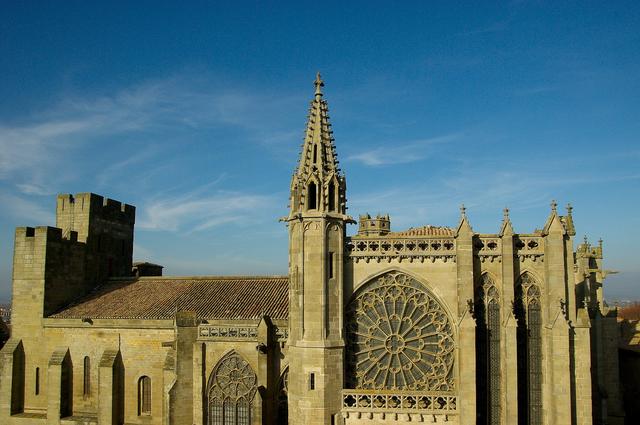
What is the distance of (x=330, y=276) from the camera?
24438 mm

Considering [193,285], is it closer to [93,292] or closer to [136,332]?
[136,332]

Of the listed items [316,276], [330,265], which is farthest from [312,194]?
[316,276]

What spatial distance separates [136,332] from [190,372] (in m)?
6.39

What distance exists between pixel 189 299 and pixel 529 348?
788 inches

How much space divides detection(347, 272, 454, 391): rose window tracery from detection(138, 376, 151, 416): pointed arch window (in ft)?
49.0

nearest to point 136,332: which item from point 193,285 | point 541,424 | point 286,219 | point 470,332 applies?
point 193,285

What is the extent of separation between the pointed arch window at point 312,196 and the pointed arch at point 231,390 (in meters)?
9.12

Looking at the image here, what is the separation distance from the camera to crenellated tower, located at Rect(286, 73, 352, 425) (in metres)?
23.5

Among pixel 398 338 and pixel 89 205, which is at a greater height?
pixel 89 205

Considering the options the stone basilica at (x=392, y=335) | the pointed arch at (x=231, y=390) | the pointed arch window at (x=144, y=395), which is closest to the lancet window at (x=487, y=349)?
the stone basilica at (x=392, y=335)

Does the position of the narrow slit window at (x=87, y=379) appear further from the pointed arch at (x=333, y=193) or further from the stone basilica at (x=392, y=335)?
the pointed arch at (x=333, y=193)

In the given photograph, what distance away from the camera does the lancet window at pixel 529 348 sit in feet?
78.4

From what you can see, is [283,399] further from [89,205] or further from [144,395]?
[89,205]

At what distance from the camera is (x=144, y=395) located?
3375 centimetres
